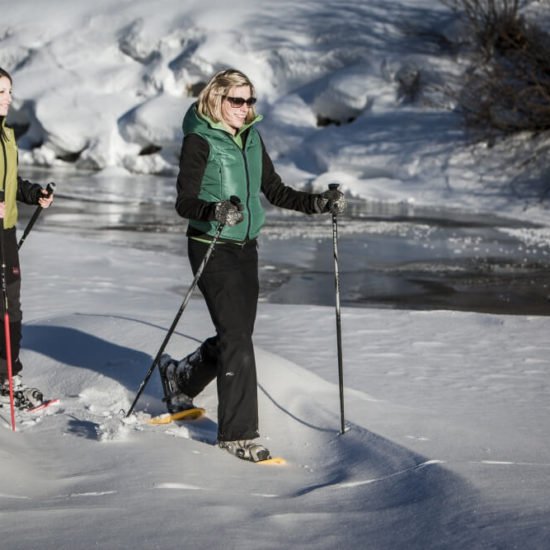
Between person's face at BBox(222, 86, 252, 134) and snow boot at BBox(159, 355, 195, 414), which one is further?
snow boot at BBox(159, 355, 195, 414)

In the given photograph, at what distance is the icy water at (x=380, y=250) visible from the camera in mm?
9938

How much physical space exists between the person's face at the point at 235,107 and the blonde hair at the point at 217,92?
2 centimetres

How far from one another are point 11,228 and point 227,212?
154 centimetres

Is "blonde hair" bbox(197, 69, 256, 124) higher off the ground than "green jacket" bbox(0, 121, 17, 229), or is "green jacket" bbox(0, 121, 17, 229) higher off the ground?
"blonde hair" bbox(197, 69, 256, 124)

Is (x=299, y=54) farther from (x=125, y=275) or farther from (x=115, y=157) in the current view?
(x=125, y=275)

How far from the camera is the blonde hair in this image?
469 cm

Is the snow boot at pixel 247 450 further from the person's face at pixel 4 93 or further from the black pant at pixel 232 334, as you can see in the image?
the person's face at pixel 4 93

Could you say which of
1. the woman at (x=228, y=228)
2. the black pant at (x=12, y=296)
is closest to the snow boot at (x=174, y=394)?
the woman at (x=228, y=228)

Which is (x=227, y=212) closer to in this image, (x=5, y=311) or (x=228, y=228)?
(x=228, y=228)

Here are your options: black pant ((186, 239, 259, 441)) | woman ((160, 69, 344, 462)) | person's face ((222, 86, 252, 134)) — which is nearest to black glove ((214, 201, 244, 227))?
woman ((160, 69, 344, 462))

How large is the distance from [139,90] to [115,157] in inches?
125

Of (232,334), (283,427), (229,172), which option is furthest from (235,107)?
(283,427)

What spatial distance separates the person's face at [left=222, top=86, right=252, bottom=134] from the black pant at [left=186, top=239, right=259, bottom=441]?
547 millimetres

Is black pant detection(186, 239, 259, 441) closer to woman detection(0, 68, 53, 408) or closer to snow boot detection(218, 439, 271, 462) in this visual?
snow boot detection(218, 439, 271, 462)
